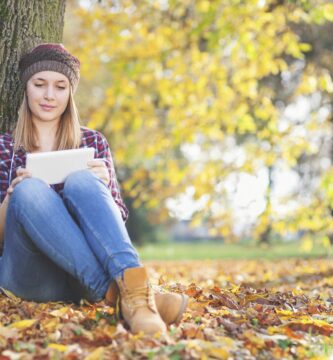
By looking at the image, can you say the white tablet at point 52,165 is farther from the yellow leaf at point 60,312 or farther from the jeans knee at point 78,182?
the yellow leaf at point 60,312

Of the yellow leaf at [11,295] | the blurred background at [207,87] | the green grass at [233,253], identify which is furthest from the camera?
the green grass at [233,253]

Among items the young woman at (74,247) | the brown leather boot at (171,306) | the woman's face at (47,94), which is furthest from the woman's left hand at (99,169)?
the brown leather boot at (171,306)

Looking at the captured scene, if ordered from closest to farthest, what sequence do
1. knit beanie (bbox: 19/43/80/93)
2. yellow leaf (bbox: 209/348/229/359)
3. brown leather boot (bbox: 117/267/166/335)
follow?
yellow leaf (bbox: 209/348/229/359) → brown leather boot (bbox: 117/267/166/335) → knit beanie (bbox: 19/43/80/93)

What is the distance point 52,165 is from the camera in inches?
122

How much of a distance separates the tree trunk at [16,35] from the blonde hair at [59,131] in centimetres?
52

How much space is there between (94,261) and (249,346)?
0.74 m

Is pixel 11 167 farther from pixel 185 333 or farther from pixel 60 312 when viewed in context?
pixel 185 333

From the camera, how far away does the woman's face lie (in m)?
3.40

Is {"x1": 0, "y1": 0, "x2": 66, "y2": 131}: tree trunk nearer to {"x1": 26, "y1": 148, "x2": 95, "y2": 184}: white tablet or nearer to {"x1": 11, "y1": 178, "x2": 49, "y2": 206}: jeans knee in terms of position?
{"x1": 26, "y1": 148, "x2": 95, "y2": 184}: white tablet

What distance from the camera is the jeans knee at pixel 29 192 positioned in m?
2.83

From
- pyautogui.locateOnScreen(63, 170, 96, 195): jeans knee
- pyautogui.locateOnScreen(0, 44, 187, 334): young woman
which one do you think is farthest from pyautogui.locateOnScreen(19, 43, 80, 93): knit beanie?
pyautogui.locateOnScreen(63, 170, 96, 195): jeans knee

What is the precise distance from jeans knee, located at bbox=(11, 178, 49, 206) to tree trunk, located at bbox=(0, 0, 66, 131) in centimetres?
118

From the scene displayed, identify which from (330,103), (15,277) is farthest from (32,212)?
(330,103)

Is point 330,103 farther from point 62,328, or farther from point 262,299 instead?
point 62,328
